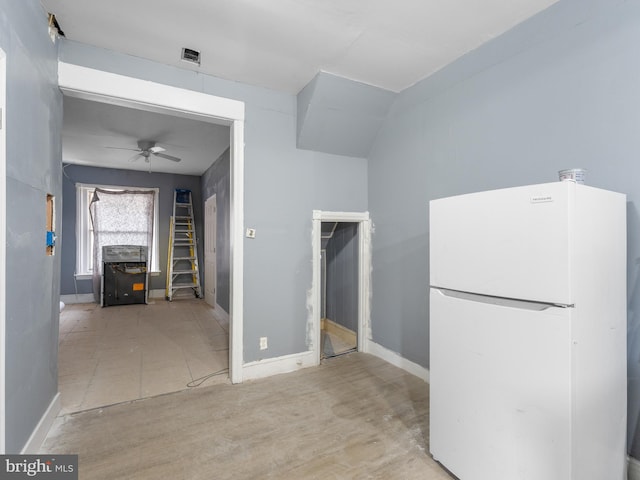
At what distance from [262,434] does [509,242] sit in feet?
6.02

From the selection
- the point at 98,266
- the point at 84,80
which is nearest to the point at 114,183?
the point at 98,266

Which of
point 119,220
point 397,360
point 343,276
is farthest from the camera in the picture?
point 119,220

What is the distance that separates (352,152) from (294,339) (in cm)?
200

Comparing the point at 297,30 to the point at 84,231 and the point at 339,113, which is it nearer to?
the point at 339,113

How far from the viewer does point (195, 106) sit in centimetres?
258

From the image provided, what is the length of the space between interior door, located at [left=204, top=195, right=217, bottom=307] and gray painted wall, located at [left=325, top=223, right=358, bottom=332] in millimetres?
2464

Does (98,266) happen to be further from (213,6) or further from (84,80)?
(213,6)

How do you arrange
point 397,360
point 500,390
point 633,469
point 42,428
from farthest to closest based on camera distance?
point 397,360 → point 42,428 → point 633,469 → point 500,390

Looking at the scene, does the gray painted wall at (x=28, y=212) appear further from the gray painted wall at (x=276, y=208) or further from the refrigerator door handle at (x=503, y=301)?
the refrigerator door handle at (x=503, y=301)

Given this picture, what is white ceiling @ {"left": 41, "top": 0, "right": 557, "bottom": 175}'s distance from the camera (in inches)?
74.0

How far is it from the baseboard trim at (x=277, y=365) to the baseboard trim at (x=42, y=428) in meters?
1.29

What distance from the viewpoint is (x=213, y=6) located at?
74.2 inches

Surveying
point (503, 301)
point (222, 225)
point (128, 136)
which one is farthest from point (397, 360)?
point (128, 136)

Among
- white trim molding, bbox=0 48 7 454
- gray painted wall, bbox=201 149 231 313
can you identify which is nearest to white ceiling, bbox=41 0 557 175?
white trim molding, bbox=0 48 7 454
